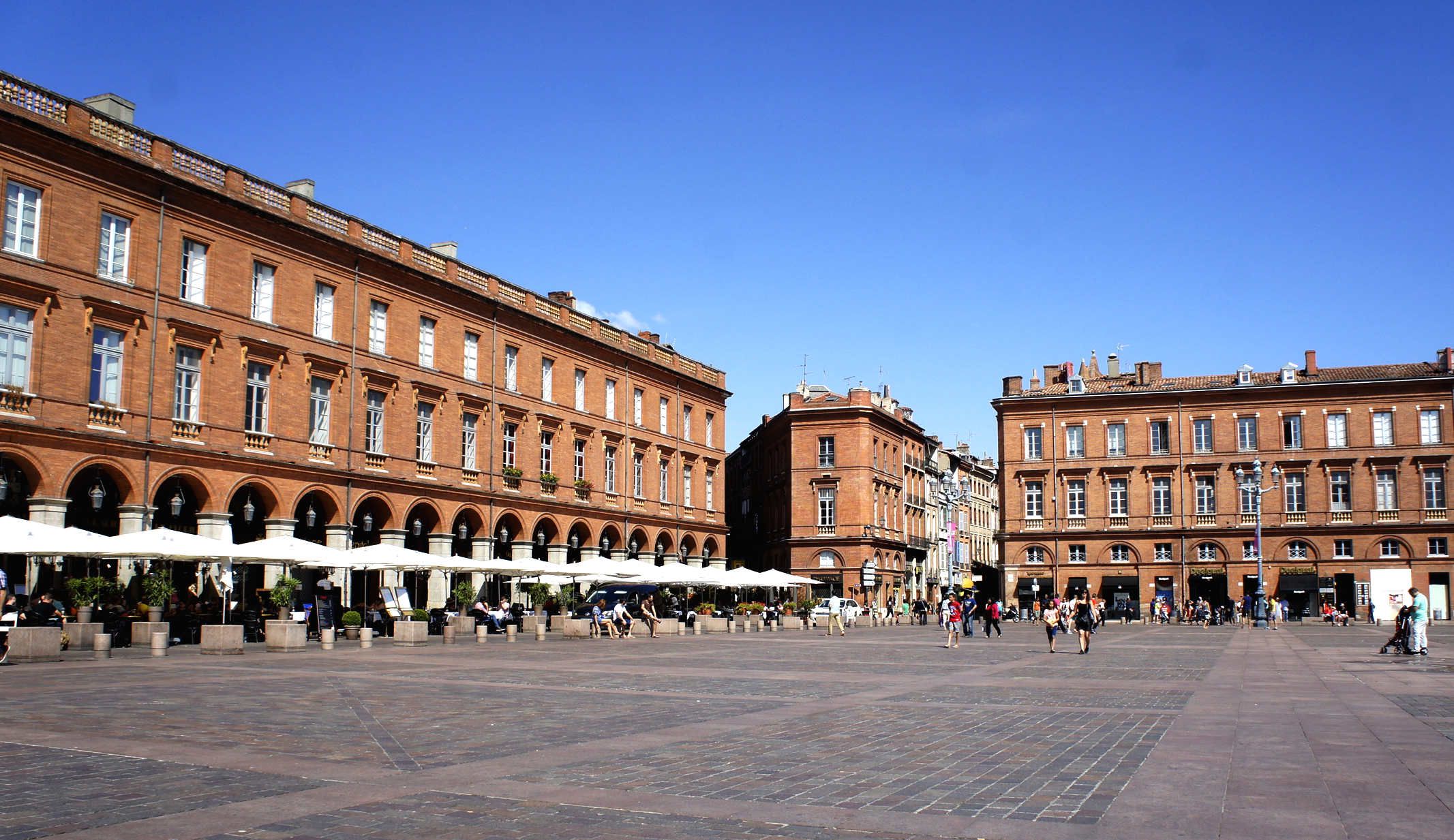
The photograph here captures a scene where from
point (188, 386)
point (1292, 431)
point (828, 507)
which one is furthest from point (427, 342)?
point (1292, 431)

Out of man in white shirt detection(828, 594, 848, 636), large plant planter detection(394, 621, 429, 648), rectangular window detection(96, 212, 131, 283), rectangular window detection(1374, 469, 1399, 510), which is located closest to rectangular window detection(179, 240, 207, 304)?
rectangular window detection(96, 212, 131, 283)

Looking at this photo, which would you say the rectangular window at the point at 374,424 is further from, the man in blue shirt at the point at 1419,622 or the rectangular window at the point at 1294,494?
the rectangular window at the point at 1294,494

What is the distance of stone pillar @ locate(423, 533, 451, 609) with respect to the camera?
4388 centimetres

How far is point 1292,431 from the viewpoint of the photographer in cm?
7119

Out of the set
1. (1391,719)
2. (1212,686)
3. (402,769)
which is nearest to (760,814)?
(402,769)

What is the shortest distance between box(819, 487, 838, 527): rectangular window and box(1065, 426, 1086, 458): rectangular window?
1443cm

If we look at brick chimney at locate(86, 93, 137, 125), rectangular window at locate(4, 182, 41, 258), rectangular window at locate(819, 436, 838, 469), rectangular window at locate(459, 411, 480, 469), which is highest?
brick chimney at locate(86, 93, 137, 125)

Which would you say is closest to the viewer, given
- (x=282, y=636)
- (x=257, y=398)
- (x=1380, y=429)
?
(x=282, y=636)

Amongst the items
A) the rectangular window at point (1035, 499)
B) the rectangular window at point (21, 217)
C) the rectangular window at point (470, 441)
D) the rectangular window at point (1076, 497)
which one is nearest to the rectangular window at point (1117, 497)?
the rectangular window at point (1076, 497)

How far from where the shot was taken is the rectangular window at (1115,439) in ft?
244

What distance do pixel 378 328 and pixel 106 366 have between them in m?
10.9

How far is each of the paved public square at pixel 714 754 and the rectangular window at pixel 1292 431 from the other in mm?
52921

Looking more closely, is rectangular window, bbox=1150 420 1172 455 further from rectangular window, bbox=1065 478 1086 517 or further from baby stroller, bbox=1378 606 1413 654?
baby stroller, bbox=1378 606 1413 654

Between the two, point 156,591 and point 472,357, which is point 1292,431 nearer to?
point 472,357
